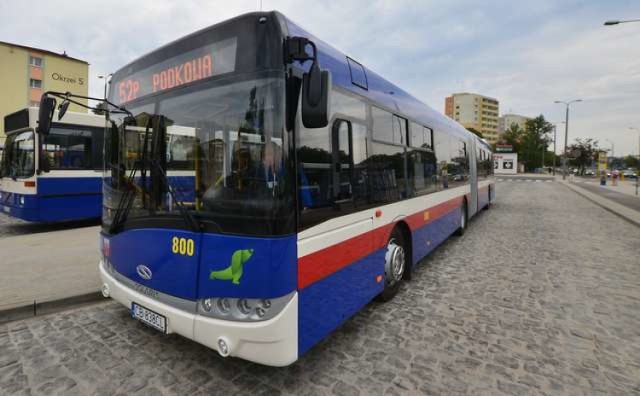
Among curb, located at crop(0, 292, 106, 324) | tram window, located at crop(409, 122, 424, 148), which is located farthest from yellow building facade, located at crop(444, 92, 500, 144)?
curb, located at crop(0, 292, 106, 324)

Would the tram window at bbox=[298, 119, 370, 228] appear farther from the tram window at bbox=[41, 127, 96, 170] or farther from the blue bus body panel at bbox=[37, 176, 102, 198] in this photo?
the blue bus body panel at bbox=[37, 176, 102, 198]

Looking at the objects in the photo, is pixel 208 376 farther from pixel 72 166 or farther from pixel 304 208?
→ pixel 72 166

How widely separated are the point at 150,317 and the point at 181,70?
214cm

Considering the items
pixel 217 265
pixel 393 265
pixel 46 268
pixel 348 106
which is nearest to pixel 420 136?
pixel 393 265

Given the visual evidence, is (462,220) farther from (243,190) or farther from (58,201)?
(58,201)

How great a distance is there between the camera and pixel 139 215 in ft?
10.3

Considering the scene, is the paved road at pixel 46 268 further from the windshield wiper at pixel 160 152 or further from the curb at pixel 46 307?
the windshield wiper at pixel 160 152

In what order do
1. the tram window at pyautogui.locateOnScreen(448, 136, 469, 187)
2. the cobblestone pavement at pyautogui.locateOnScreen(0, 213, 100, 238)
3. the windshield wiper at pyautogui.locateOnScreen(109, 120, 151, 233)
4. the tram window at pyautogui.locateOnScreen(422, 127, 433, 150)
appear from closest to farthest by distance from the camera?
the windshield wiper at pyautogui.locateOnScreen(109, 120, 151, 233)
the tram window at pyautogui.locateOnScreen(422, 127, 433, 150)
the tram window at pyautogui.locateOnScreen(448, 136, 469, 187)
the cobblestone pavement at pyautogui.locateOnScreen(0, 213, 100, 238)

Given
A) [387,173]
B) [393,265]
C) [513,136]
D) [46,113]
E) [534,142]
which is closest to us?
[46,113]

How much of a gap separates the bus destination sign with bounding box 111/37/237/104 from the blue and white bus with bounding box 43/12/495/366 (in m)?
0.01

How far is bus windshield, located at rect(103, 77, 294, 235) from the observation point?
8.32ft

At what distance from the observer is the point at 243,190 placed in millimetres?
2574

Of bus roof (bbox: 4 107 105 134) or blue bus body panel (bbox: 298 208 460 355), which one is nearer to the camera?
blue bus body panel (bbox: 298 208 460 355)

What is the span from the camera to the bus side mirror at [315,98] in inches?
100
